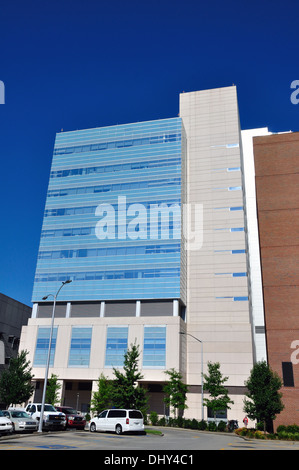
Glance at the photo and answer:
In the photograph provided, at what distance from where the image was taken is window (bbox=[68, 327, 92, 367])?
70938 millimetres

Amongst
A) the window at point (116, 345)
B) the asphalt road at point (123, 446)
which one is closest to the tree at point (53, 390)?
the window at point (116, 345)

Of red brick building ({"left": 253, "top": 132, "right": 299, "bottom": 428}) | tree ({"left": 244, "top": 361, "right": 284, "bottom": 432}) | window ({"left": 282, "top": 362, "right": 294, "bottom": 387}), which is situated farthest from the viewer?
red brick building ({"left": 253, "top": 132, "right": 299, "bottom": 428})

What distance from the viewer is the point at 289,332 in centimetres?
5188

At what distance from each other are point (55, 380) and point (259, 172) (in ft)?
157

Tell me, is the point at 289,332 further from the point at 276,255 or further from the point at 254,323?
the point at 254,323

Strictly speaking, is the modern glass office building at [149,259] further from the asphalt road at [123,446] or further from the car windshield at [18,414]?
the asphalt road at [123,446]

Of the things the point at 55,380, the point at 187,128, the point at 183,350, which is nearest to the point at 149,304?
the point at 183,350

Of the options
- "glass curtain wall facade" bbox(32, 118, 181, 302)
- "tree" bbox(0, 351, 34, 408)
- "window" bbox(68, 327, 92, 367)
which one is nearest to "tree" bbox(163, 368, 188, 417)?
"glass curtain wall facade" bbox(32, 118, 181, 302)

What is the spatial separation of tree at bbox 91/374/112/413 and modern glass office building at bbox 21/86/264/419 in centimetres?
553

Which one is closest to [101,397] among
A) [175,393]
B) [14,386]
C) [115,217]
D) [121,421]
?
[175,393]

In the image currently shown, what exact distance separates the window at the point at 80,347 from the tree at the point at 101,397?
238 inches

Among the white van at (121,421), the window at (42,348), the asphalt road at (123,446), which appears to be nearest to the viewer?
the asphalt road at (123,446)

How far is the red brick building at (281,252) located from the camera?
165 feet

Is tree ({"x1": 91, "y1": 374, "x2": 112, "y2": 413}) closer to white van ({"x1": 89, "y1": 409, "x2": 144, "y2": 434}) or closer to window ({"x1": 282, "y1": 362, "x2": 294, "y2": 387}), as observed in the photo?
white van ({"x1": 89, "y1": 409, "x2": 144, "y2": 434})
